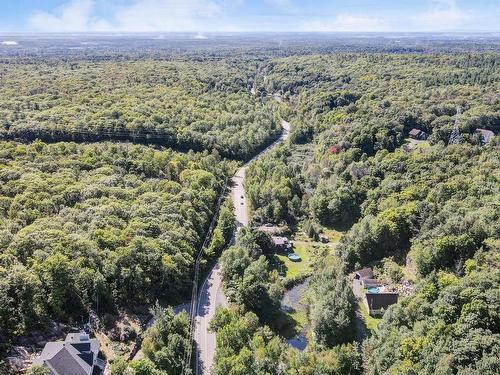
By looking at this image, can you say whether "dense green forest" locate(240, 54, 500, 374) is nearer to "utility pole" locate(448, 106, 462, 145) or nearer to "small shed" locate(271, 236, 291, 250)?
"utility pole" locate(448, 106, 462, 145)

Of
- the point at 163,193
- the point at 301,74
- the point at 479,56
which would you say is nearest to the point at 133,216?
the point at 163,193

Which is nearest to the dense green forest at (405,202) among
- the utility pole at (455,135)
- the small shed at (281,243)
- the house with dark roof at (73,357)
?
the utility pole at (455,135)

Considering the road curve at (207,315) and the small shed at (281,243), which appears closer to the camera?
the road curve at (207,315)

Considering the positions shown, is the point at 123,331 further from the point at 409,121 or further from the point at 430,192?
the point at 409,121

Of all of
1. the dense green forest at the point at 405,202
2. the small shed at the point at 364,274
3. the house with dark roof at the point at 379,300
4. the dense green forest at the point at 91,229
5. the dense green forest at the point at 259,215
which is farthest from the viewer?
the small shed at the point at 364,274

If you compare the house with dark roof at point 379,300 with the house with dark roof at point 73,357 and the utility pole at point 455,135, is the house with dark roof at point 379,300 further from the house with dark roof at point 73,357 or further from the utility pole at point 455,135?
the utility pole at point 455,135

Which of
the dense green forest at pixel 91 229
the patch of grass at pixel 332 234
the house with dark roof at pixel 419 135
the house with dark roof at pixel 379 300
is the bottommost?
the patch of grass at pixel 332 234
